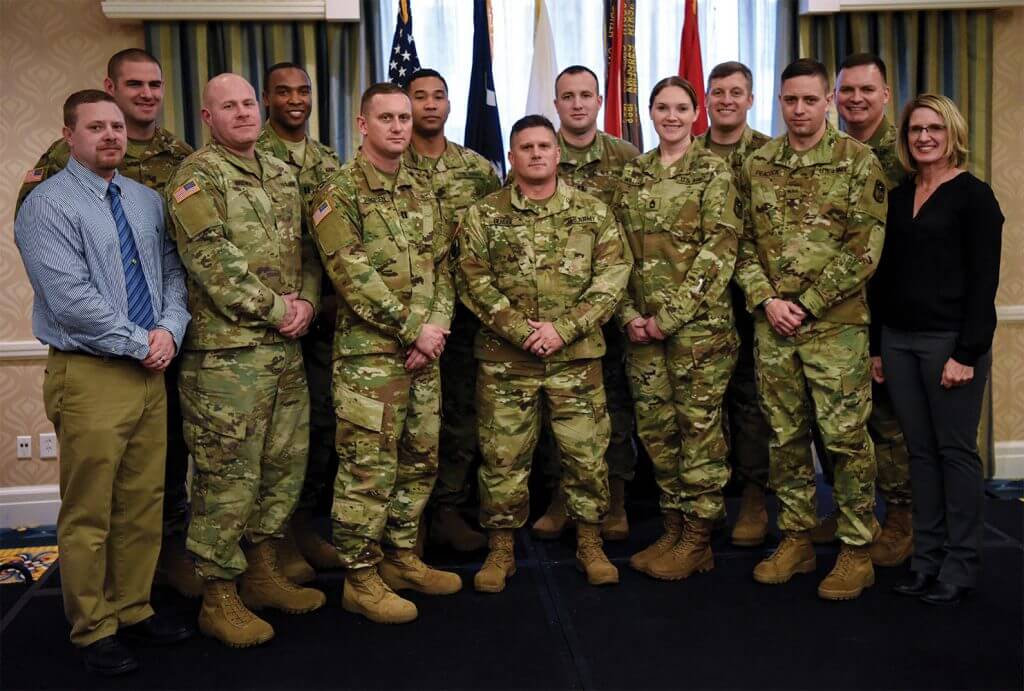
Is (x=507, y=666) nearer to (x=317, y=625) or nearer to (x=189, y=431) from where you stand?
(x=317, y=625)

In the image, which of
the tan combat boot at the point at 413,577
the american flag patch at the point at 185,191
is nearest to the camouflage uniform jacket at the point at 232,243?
the american flag patch at the point at 185,191

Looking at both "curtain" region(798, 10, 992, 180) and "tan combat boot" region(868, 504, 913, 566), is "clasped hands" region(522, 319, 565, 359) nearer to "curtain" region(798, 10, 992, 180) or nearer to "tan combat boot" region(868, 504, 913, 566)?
"tan combat boot" region(868, 504, 913, 566)

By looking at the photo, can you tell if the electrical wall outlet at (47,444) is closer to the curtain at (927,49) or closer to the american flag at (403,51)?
the american flag at (403,51)

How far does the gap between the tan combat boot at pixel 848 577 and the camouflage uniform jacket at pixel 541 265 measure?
1.11 metres

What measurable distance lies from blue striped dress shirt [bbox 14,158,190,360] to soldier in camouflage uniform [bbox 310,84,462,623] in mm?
581

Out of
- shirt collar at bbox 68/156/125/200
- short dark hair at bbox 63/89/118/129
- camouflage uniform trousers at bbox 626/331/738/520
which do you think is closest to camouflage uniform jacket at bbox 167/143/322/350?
shirt collar at bbox 68/156/125/200

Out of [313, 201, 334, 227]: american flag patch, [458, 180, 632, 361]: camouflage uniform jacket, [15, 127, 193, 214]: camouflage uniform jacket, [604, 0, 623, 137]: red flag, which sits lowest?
[458, 180, 632, 361]: camouflage uniform jacket

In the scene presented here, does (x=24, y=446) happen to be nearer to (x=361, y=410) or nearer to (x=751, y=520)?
(x=361, y=410)

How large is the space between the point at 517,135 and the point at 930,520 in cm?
196

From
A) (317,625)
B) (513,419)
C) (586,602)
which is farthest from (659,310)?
(317,625)

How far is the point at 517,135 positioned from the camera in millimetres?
3230

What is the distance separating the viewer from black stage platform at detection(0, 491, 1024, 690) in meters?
2.62

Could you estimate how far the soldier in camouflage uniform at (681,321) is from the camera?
329cm

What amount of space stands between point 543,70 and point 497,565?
2.51 meters
